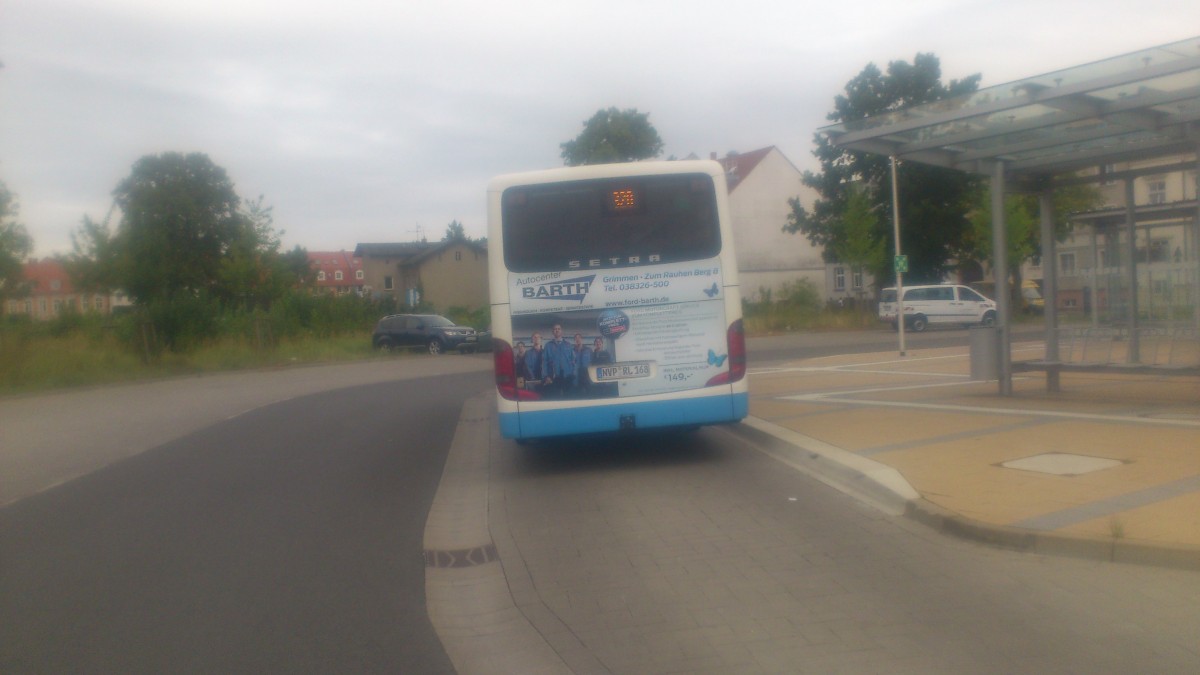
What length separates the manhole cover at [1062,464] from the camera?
8586mm

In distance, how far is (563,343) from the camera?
10.1 meters

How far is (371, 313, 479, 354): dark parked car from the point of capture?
4125 cm

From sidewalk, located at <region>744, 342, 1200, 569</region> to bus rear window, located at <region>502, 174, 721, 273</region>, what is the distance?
102 inches

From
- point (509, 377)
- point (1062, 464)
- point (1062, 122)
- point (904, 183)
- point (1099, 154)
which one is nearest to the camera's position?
point (1062, 464)

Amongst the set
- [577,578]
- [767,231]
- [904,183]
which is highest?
[904,183]

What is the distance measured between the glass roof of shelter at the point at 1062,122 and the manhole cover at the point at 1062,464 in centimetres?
392

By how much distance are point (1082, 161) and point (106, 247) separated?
3644cm

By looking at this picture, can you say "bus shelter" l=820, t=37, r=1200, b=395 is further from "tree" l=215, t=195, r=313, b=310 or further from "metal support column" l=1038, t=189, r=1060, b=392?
"tree" l=215, t=195, r=313, b=310

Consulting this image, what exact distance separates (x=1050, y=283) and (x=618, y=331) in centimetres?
766

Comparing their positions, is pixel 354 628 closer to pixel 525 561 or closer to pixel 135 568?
pixel 525 561

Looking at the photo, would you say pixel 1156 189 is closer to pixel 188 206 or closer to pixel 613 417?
pixel 613 417

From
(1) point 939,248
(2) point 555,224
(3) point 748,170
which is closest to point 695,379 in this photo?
(2) point 555,224

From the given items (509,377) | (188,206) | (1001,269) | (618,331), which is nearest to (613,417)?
(618,331)

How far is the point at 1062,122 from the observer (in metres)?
11.7
